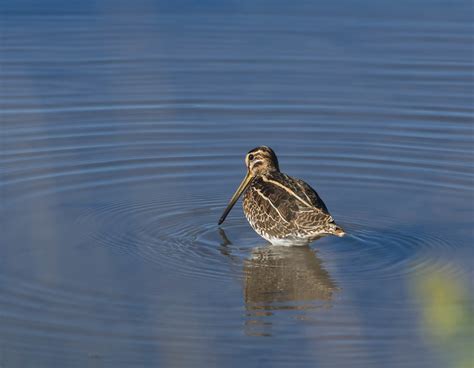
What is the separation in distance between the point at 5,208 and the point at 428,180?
415cm

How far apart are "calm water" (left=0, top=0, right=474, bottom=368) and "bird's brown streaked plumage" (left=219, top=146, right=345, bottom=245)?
21 cm

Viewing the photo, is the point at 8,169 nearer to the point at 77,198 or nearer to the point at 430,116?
the point at 77,198

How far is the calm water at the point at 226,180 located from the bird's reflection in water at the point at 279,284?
0.09 feet

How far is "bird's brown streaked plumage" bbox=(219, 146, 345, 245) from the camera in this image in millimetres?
11180

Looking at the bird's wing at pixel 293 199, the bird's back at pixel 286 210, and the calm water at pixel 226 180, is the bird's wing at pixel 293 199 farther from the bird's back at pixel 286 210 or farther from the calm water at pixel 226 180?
the calm water at pixel 226 180

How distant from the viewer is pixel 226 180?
13.1 m

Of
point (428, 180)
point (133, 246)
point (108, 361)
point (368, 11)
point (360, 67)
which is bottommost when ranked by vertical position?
point (108, 361)

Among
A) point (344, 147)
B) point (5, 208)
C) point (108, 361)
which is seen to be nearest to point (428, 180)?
point (344, 147)

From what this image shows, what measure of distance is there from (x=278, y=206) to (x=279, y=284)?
1.28m

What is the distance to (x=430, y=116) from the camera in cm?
1473

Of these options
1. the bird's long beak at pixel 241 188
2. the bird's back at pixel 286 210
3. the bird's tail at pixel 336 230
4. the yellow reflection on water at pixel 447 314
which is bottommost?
the yellow reflection on water at pixel 447 314

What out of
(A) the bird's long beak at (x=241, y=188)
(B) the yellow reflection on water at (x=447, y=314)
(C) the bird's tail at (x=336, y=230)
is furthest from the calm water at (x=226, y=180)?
(C) the bird's tail at (x=336, y=230)

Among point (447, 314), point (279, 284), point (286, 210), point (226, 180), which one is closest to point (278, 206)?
point (286, 210)

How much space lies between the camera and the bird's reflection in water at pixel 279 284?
9.70m
